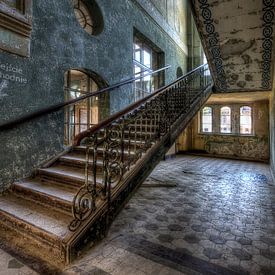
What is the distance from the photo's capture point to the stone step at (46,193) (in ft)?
8.36

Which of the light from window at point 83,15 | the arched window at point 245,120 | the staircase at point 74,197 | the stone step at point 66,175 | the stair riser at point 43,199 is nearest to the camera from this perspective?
the staircase at point 74,197

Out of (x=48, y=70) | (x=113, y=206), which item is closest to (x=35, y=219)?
(x=113, y=206)

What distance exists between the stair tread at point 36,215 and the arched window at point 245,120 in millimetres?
9909

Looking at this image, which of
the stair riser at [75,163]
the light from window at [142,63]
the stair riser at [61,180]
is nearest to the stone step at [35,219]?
the stair riser at [61,180]

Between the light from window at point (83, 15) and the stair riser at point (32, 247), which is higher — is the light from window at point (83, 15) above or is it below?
above

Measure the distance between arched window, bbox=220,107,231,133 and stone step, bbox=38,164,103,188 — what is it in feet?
30.0

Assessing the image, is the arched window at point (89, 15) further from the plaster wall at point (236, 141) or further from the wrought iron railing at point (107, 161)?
the plaster wall at point (236, 141)

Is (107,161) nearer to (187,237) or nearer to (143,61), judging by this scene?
(187,237)

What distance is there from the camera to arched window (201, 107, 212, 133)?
11156 mm

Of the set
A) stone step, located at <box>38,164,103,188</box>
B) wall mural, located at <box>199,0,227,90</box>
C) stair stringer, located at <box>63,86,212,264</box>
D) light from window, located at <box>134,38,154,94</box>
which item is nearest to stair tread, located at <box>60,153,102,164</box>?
stone step, located at <box>38,164,103,188</box>

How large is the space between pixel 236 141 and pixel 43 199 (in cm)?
956

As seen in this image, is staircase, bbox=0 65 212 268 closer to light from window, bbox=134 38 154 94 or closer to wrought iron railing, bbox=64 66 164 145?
wrought iron railing, bbox=64 66 164 145

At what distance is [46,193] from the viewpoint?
2.73 metres

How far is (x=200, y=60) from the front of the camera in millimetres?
11047
